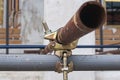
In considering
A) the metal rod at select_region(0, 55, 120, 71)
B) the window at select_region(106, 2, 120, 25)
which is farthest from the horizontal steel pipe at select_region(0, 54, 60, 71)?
the window at select_region(106, 2, 120, 25)

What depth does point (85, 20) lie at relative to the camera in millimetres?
1488

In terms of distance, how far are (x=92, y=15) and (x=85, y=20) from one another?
0.05m

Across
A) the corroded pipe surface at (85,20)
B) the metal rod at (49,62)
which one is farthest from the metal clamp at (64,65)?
the corroded pipe surface at (85,20)

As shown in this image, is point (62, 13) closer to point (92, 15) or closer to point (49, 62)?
point (49, 62)

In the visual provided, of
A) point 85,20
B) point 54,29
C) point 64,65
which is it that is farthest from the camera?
point 54,29

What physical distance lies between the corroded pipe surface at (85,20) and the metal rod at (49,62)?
0.71 feet

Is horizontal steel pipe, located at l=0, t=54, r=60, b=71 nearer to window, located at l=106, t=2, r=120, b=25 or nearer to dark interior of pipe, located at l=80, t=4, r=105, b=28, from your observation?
dark interior of pipe, located at l=80, t=4, r=105, b=28

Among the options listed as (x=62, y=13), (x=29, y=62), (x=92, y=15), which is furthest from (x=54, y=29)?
(x=92, y=15)

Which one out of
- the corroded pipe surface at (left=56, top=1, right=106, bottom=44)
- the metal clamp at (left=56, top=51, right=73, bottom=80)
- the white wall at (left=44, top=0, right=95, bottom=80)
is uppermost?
the white wall at (left=44, top=0, right=95, bottom=80)

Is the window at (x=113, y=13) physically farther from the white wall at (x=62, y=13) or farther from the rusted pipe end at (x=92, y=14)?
the rusted pipe end at (x=92, y=14)

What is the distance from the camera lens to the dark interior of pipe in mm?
1488

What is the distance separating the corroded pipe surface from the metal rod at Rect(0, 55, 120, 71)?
0.22 m

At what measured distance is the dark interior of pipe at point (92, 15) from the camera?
4.88 ft

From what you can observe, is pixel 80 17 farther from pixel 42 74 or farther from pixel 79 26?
pixel 42 74
